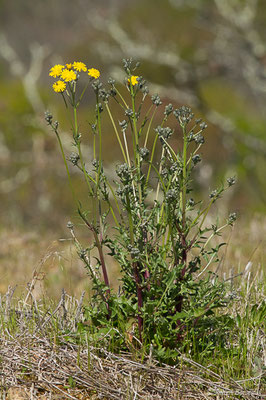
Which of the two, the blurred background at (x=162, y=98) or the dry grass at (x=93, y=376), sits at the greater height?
the blurred background at (x=162, y=98)

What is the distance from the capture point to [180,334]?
95.2 inches

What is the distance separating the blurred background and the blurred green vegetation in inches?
1.3

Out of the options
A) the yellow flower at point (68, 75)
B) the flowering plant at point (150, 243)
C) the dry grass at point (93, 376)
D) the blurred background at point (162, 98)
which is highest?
the blurred background at point (162, 98)

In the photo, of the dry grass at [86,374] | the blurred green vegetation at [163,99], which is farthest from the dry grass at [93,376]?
the blurred green vegetation at [163,99]

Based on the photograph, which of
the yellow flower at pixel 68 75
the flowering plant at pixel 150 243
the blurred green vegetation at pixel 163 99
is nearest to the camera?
the yellow flower at pixel 68 75

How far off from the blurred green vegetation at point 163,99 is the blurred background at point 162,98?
0.11ft

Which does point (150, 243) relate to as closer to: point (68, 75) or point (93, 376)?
point (93, 376)

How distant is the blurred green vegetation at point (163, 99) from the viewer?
7.86 metres

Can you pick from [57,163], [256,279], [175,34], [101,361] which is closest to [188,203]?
[101,361]

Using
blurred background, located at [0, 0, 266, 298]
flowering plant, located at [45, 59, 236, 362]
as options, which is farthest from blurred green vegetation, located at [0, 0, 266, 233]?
flowering plant, located at [45, 59, 236, 362]

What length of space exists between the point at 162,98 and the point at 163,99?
1.20 ft

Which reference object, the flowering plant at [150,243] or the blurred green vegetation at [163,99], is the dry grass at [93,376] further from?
the blurred green vegetation at [163,99]

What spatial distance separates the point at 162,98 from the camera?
9445mm

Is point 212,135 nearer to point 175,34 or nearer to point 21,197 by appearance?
point 21,197
